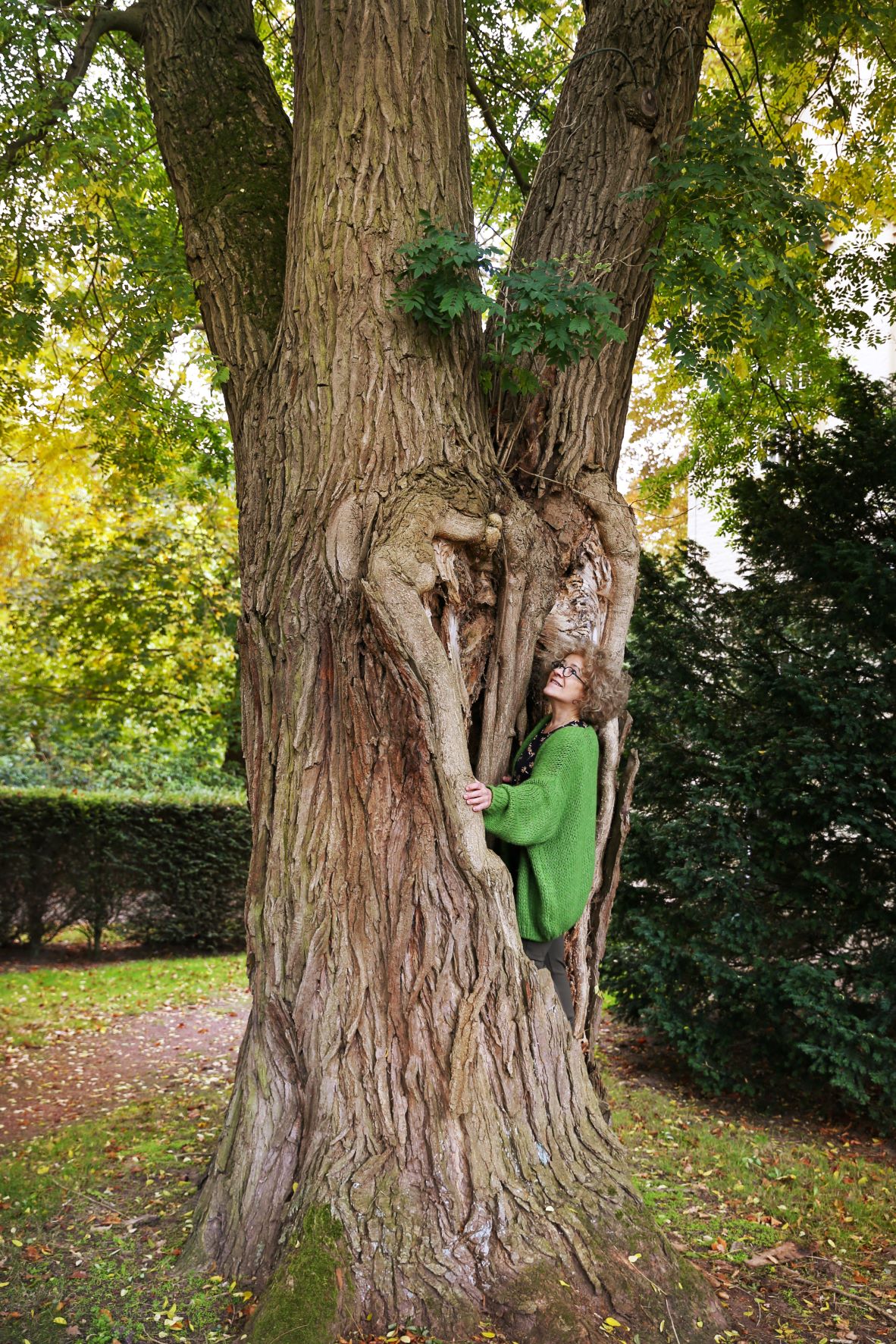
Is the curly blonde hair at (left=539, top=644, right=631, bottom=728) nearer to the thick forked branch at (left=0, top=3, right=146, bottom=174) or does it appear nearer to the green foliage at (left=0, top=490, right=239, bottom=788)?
the thick forked branch at (left=0, top=3, right=146, bottom=174)

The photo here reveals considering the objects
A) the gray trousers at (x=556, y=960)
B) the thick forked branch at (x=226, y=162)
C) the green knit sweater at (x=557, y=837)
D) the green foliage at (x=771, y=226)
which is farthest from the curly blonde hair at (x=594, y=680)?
the thick forked branch at (x=226, y=162)

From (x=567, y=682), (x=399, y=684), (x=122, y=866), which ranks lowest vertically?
(x=122, y=866)

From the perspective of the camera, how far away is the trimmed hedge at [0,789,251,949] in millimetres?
10953

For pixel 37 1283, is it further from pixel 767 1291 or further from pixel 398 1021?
pixel 767 1291

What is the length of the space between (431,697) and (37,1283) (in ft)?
8.39

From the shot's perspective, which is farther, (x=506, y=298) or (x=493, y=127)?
(x=493, y=127)

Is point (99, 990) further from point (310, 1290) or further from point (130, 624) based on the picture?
point (310, 1290)

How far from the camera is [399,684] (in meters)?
3.43

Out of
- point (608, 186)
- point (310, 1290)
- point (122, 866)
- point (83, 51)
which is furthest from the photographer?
point (122, 866)

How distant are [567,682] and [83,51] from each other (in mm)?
4448

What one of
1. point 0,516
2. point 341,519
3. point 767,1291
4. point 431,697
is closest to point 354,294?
point 341,519

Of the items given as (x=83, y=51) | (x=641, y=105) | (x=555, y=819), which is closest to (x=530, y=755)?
(x=555, y=819)

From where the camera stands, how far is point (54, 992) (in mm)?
9562

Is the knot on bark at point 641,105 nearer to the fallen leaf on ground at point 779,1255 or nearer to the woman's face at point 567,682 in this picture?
the woman's face at point 567,682
